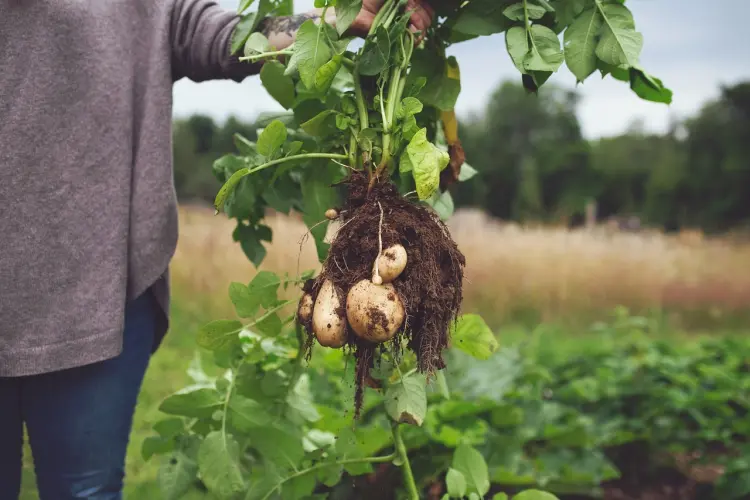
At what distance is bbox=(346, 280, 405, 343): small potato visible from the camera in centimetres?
95

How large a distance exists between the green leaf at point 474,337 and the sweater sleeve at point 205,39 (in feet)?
2.19

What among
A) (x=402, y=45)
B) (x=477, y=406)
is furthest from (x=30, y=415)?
(x=477, y=406)

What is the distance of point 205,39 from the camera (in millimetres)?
1411

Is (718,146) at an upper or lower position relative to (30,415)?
lower

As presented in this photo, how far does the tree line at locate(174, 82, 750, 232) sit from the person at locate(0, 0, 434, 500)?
273 inches

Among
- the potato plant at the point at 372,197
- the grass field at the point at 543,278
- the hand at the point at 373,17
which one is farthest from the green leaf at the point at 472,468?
the grass field at the point at 543,278

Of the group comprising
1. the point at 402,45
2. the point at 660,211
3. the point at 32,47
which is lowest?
the point at 660,211

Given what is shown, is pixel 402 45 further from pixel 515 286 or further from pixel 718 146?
pixel 718 146

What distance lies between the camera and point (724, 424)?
2.56m

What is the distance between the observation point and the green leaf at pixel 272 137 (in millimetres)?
1143

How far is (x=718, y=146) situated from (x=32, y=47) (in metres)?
16.5

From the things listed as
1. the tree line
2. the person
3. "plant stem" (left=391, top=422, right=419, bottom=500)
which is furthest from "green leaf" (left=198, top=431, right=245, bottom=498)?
the tree line

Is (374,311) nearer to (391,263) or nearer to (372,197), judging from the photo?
(391,263)

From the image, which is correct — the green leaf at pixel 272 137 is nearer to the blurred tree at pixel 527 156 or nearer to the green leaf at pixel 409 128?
the green leaf at pixel 409 128
